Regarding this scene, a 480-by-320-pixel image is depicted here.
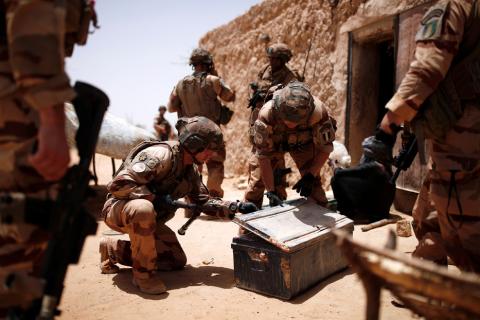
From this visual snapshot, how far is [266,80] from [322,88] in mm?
1391

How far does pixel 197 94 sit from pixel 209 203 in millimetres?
2716

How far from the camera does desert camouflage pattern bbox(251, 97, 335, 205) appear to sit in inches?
156

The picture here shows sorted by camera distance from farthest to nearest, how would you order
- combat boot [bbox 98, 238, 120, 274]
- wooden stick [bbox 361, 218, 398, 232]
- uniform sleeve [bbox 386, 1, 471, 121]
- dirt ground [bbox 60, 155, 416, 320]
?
1. wooden stick [bbox 361, 218, 398, 232]
2. combat boot [bbox 98, 238, 120, 274]
3. dirt ground [bbox 60, 155, 416, 320]
4. uniform sleeve [bbox 386, 1, 471, 121]

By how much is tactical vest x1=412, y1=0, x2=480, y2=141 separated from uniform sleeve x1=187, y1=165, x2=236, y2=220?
5.54ft

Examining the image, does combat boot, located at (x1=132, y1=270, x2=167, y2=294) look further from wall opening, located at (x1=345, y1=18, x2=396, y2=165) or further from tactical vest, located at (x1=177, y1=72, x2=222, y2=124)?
wall opening, located at (x1=345, y1=18, x2=396, y2=165)

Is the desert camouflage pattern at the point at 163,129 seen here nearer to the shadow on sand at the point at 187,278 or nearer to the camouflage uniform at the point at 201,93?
the camouflage uniform at the point at 201,93

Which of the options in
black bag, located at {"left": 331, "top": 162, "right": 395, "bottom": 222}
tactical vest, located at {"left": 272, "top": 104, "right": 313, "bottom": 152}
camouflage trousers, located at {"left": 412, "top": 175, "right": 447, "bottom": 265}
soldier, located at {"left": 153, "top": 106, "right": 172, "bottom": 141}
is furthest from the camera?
soldier, located at {"left": 153, "top": 106, "right": 172, "bottom": 141}

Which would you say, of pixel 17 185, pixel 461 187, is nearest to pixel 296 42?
pixel 461 187

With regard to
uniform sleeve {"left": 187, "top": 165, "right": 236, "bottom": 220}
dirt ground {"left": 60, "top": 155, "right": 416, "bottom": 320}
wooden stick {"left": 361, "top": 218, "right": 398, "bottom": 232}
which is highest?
uniform sleeve {"left": 187, "top": 165, "right": 236, "bottom": 220}

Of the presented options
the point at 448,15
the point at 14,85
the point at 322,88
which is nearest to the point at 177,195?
the point at 14,85

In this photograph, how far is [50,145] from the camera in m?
1.55

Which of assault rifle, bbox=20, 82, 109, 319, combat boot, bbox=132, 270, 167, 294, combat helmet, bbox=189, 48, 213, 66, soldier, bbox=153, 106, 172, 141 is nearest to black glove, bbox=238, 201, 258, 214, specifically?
combat boot, bbox=132, 270, 167, 294

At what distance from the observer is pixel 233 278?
3.46 metres

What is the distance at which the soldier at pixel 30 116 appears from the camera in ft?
4.99
